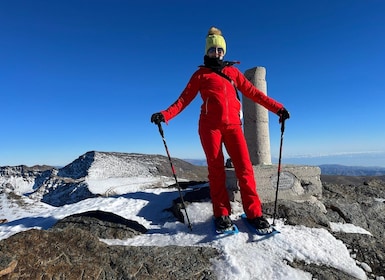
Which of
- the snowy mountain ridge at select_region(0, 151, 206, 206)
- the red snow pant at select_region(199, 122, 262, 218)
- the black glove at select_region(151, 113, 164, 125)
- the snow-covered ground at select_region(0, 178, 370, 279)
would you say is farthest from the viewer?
the snowy mountain ridge at select_region(0, 151, 206, 206)

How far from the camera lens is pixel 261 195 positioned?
798 cm

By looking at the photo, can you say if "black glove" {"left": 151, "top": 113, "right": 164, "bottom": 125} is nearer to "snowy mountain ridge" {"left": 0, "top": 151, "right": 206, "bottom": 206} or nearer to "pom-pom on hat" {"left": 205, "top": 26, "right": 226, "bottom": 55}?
"pom-pom on hat" {"left": 205, "top": 26, "right": 226, "bottom": 55}

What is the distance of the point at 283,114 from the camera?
636 centimetres

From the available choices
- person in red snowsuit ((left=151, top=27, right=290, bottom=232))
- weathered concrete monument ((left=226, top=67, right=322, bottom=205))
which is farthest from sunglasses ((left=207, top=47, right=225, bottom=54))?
weathered concrete monument ((left=226, top=67, right=322, bottom=205))

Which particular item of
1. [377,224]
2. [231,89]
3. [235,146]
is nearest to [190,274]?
[235,146]

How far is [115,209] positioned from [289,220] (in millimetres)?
4767

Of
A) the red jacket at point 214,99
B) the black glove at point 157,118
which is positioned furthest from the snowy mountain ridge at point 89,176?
the black glove at point 157,118

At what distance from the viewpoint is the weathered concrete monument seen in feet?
26.4

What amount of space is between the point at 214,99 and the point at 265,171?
3.08 m

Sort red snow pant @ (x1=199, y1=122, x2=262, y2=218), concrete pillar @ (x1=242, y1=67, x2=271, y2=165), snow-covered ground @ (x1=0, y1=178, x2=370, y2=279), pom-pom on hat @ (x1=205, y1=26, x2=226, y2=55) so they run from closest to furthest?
snow-covered ground @ (x1=0, y1=178, x2=370, y2=279) < red snow pant @ (x1=199, y1=122, x2=262, y2=218) < pom-pom on hat @ (x1=205, y1=26, x2=226, y2=55) < concrete pillar @ (x1=242, y1=67, x2=271, y2=165)

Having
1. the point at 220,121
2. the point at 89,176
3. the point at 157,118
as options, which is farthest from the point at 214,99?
the point at 89,176

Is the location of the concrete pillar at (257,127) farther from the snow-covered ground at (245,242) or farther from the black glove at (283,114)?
the black glove at (283,114)

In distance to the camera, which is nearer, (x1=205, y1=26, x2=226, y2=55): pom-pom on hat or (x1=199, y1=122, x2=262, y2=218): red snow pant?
(x1=199, y1=122, x2=262, y2=218): red snow pant

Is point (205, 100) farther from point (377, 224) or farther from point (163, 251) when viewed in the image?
point (377, 224)
